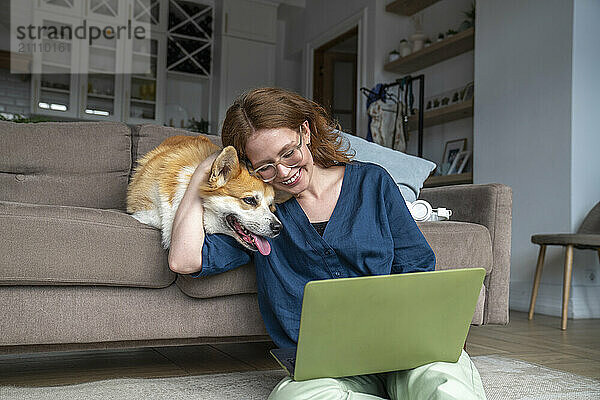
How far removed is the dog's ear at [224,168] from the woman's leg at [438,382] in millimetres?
589

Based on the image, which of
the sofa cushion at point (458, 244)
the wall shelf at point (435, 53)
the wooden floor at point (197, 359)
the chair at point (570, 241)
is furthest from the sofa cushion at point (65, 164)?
the wall shelf at point (435, 53)

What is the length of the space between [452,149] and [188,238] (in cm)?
352

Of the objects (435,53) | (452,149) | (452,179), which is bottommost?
(452,179)

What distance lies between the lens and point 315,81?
6.15 m

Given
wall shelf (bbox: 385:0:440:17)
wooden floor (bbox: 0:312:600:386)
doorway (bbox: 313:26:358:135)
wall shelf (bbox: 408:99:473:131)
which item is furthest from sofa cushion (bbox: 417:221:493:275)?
doorway (bbox: 313:26:358:135)

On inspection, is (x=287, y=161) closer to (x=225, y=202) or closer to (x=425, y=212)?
(x=225, y=202)

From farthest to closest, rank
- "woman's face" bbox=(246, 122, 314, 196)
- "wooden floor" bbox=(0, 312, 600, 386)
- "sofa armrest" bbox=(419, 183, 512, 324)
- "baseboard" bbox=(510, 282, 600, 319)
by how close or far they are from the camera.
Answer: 1. "baseboard" bbox=(510, 282, 600, 319)
2. "sofa armrest" bbox=(419, 183, 512, 324)
3. "wooden floor" bbox=(0, 312, 600, 386)
4. "woman's face" bbox=(246, 122, 314, 196)

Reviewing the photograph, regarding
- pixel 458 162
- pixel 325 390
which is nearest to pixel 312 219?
pixel 325 390

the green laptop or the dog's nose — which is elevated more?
the dog's nose

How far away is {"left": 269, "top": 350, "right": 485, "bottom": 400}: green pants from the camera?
3.51ft

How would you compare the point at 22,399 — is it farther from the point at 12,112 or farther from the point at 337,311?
the point at 12,112

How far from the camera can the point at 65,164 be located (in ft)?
7.15

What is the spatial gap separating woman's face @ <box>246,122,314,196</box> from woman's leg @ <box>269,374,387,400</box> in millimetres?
434

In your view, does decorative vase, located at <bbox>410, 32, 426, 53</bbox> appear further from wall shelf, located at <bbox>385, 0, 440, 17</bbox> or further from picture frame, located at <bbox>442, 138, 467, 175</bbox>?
picture frame, located at <bbox>442, 138, 467, 175</bbox>
